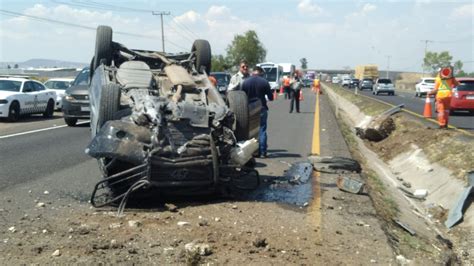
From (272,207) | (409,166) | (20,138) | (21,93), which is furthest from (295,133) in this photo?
(21,93)

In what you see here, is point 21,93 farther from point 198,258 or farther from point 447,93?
→ point 198,258

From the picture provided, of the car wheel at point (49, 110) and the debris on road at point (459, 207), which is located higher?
the debris on road at point (459, 207)

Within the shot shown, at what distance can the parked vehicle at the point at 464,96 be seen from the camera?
74.4 ft

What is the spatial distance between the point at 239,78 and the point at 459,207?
15.4ft

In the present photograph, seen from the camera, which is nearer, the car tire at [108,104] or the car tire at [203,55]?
the car tire at [108,104]

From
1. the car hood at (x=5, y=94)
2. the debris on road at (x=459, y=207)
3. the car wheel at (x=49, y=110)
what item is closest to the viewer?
the debris on road at (x=459, y=207)

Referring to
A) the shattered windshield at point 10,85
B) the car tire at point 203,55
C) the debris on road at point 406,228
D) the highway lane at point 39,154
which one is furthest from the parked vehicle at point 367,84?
the debris on road at point 406,228

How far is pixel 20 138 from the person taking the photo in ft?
45.9

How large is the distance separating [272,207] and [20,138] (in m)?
9.33

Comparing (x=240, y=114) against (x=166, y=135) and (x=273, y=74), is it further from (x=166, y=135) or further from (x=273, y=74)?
(x=273, y=74)

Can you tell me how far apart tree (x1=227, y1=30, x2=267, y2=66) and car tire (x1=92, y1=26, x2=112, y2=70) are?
→ 4393 inches

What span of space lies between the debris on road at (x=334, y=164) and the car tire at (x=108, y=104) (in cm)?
373

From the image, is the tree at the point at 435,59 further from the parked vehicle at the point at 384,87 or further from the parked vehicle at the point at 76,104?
the parked vehicle at the point at 76,104

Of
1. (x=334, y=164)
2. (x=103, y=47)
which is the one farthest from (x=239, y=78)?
(x=103, y=47)
